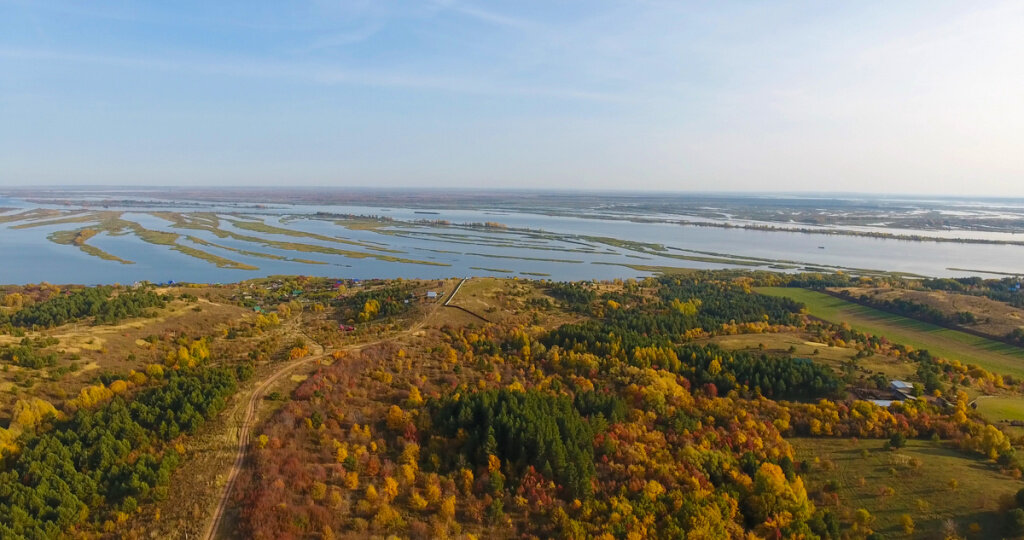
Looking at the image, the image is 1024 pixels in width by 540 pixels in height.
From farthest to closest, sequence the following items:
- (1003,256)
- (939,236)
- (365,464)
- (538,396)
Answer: (939,236) < (1003,256) < (538,396) < (365,464)

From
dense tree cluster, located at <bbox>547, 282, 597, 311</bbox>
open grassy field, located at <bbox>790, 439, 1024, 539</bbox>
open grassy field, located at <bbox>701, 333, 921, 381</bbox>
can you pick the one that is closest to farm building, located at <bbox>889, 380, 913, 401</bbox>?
open grassy field, located at <bbox>701, 333, 921, 381</bbox>

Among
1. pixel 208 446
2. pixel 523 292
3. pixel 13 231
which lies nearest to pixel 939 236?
pixel 523 292

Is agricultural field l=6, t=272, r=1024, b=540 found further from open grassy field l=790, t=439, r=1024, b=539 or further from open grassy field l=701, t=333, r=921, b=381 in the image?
open grassy field l=701, t=333, r=921, b=381

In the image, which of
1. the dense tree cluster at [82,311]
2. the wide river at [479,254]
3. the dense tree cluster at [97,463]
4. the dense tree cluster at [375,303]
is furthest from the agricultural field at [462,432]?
the wide river at [479,254]

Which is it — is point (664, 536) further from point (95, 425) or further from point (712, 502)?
point (95, 425)

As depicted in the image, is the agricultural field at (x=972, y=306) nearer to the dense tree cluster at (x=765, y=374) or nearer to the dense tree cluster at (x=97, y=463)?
the dense tree cluster at (x=765, y=374)

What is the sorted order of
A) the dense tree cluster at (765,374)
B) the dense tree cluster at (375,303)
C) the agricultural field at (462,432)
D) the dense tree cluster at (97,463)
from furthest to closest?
the dense tree cluster at (375,303), the dense tree cluster at (765,374), the agricultural field at (462,432), the dense tree cluster at (97,463)
